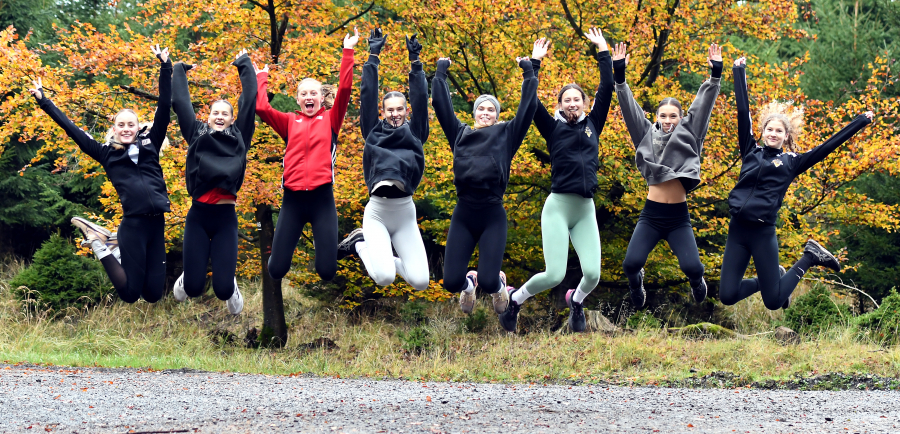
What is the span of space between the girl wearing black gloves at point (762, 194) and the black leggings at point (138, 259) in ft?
18.7

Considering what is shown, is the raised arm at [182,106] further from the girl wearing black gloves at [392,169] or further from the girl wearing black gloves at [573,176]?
the girl wearing black gloves at [573,176]

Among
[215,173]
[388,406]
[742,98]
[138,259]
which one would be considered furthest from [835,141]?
[138,259]

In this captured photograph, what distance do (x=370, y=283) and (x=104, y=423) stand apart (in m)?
7.70

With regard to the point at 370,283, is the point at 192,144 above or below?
above

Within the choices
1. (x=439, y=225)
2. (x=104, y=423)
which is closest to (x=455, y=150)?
(x=104, y=423)

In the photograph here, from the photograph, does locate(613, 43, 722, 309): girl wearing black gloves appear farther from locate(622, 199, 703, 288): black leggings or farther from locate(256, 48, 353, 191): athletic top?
locate(256, 48, 353, 191): athletic top

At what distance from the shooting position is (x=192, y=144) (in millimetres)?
7664

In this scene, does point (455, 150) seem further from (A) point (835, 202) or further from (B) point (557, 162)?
(A) point (835, 202)

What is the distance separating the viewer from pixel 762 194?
7.81m

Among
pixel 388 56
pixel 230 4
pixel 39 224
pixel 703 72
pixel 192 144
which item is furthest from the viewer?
pixel 39 224

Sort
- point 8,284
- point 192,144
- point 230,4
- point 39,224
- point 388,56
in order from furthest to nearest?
point 39,224 < point 8,284 < point 388,56 < point 230,4 < point 192,144

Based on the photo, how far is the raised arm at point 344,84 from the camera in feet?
25.2

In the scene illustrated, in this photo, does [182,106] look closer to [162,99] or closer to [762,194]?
[162,99]

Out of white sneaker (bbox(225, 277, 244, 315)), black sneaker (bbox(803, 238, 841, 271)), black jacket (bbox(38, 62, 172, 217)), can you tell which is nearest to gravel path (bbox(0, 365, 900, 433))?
white sneaker (bbox(225, 277, 244, 315))
